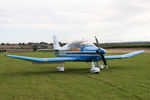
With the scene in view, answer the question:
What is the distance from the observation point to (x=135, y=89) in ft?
22.2

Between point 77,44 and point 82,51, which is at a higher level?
point 77,44

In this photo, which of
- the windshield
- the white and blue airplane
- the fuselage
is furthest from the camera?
the windshield

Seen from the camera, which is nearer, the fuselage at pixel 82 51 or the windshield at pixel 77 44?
the fuselage at pixel 82 51

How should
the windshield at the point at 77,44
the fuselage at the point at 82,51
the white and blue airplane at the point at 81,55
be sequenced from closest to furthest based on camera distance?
the white and blue airplane at the point at 81,55
the fuselage at the point at 82,51
the windshield at the point at 77,44

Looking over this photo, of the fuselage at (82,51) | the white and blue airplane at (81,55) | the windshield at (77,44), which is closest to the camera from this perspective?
the white and blue airplane at (81,55)

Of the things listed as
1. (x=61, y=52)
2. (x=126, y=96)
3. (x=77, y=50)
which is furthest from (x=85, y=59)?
(x=126, y=96)

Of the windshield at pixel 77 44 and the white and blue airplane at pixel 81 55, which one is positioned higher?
the windshield at pixel 77 44

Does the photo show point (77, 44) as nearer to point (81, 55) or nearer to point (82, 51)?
point (82, 51)

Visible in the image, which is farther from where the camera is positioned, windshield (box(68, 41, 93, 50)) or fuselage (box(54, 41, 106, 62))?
windshield (box(68, 41, 93, 50))

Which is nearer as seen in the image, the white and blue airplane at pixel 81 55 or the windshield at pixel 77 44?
the white and blue airplane at pixel 81 55

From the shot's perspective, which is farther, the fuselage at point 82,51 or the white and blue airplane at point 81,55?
the fuselage at point 82,51

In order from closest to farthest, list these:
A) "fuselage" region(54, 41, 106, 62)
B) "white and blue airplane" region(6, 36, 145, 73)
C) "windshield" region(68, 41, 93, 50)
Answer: "white and blue airplane" region(6, 36, 145, 73) → "fuselage" region(54, 41, 106, 62) → "windshield" region(68, 41, 93, 50)

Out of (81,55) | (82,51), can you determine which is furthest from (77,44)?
(81,55)

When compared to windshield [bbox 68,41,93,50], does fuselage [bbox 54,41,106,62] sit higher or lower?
lower
